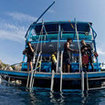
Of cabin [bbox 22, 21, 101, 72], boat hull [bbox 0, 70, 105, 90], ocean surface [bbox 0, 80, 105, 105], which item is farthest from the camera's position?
cabin [bbox 22, 21, 101, 72]

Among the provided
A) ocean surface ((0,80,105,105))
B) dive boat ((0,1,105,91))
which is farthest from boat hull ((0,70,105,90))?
ocean surface ((0,80,105,105))

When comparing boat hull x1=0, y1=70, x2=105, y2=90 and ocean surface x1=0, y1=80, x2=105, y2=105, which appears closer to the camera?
ocean surface x1=0, y1=80, x2=105, y2=105

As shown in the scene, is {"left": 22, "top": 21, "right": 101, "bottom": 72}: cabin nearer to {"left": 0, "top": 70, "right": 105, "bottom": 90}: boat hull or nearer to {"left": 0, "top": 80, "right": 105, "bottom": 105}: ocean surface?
{"left": 0, "top": 70, "right": 105, "bottom": 90}: boat hull

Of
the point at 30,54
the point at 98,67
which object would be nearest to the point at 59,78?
the point at 30,54

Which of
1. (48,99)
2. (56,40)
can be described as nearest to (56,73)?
(48,99)

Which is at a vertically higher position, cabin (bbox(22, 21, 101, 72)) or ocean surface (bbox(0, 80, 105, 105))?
cabin (bbox(22, 21, 101, 72))

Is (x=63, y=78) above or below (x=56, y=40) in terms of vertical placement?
below

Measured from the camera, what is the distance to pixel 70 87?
21.5 feet

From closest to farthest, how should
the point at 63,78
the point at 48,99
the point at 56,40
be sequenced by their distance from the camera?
1. the point at 48,99
2. the point at 63,78
3. the point at 56,40

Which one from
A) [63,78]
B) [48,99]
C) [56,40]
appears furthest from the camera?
[56,40]

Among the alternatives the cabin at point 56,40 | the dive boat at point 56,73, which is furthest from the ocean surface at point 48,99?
the cabin at point 56,40

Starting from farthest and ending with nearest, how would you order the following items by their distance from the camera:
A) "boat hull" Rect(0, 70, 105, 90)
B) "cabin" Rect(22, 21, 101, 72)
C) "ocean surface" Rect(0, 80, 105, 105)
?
"cabin" Rect(22, 21, 101, 72) → "boat hull" Rect(0, 70, 105, 90) → "ocean surface" Rect(0, 80, 105, 105)

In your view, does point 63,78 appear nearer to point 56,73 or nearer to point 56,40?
point 56,73

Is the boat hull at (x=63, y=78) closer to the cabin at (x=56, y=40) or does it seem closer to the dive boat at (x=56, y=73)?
the dive boat at (x=56, y=73)
